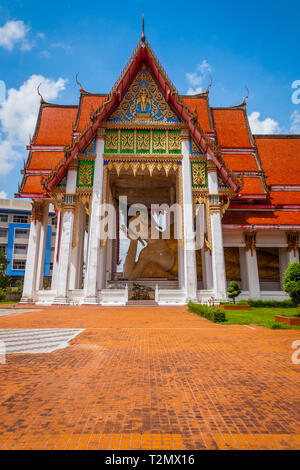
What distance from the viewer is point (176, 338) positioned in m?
6.60

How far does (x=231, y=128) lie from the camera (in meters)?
23.7

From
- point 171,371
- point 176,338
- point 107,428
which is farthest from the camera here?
point 176,338

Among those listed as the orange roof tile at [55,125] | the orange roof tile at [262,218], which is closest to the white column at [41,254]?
the orange roof tile at [55,125]

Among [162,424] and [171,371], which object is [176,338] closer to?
Result: [171,371]

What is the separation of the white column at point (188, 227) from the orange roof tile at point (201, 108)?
396 cm

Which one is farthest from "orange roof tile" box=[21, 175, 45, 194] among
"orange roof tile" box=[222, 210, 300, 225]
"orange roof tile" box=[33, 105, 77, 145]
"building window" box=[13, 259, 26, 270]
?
"building window" box=[13, 259, 26, 270]

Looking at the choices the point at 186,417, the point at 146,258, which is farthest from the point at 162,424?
the point at 146,258

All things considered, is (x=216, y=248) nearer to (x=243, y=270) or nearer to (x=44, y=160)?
(x=243, y=270)

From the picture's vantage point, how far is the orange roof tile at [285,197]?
21266 millimetres

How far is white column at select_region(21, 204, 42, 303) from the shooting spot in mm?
18297

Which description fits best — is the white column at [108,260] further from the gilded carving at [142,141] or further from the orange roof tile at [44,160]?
the gilded carving at [142,141]

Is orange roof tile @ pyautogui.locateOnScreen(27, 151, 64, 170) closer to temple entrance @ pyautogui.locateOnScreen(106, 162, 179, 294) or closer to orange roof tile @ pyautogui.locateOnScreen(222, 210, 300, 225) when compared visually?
temple entrance @ pyautogui.locateOnScreen(106, 162, 179, 294)

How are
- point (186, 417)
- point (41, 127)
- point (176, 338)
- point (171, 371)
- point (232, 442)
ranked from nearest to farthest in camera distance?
point (232, 442) < point (186, 417) < point (171, 371) < point (176, 338) < point (41, 127)

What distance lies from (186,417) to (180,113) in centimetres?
1859
